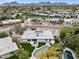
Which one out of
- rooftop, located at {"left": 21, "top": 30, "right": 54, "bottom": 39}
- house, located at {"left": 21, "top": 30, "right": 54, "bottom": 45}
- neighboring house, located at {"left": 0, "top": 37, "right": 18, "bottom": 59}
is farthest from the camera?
rooftop, located at {"left": 21, "top": 30, "right": 54, "bottom": 39}

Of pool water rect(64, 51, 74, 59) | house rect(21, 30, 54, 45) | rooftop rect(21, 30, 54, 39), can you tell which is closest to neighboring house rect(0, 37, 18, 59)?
house rect(21, 30, 54, 45)

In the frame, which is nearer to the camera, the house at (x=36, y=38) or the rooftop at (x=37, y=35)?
the house at (x=36, y=38)

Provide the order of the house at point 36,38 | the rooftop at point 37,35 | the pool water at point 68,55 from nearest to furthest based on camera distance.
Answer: the pool water at point 68,55
the house at point 36,38
the rooftop at point 37,35

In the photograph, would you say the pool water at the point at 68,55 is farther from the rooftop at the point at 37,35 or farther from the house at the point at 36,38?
the rooftop at the point at 37,35

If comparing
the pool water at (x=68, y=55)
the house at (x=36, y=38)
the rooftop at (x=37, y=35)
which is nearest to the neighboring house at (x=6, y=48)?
the house at (x=36, y=38)

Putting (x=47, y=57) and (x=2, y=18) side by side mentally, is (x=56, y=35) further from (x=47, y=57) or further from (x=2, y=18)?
(x=2, y=18)

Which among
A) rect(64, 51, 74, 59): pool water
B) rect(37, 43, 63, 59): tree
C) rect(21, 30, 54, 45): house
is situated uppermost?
rect(37, 43, 63, 59): tree

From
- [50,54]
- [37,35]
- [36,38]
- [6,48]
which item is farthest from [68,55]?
[37,35]

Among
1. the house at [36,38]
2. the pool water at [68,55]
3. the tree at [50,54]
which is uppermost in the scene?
the tree at [50,54]

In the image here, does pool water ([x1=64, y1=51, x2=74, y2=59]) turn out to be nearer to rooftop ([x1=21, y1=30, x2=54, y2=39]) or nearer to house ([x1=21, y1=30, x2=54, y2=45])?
house ([x1=21, y1=30, x2=54, y2=45])

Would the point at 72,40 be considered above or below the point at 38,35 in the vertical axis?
above

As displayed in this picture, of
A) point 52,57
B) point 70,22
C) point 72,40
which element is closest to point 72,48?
point 72,40
